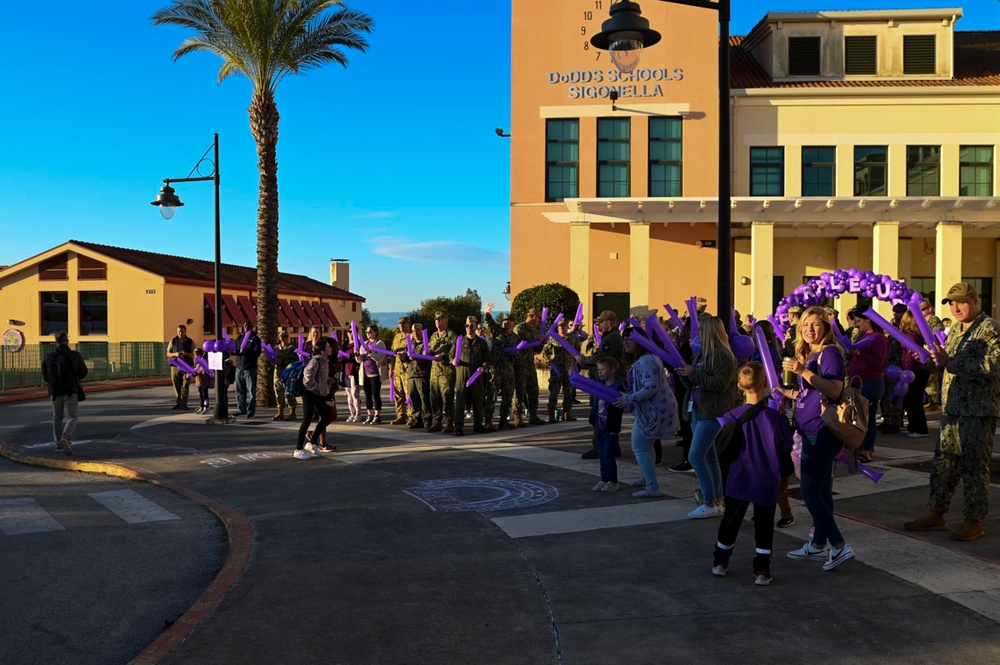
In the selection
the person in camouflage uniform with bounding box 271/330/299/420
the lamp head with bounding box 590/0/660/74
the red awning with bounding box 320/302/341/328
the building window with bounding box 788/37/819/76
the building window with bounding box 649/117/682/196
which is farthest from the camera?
the red awning with bounding box 320/302/341/328

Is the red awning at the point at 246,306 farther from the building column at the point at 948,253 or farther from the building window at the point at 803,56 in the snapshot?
the building column at the point at 948,253

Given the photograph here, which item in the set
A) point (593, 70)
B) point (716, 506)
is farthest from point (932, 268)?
point (716, 506)

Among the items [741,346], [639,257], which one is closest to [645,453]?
[741,346]

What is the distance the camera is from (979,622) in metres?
4.51

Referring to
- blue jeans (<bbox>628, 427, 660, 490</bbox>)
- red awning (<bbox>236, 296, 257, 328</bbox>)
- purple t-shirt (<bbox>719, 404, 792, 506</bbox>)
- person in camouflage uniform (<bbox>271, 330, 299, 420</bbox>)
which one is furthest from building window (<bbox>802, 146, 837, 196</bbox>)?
red awning (<bbox>236, 296, 257, 328</bbox>)

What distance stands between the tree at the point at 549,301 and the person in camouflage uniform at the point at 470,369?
10871 millimetres

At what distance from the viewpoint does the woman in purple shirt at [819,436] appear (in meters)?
5.44

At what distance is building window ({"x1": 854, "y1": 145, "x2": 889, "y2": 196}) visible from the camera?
2855 centimetres

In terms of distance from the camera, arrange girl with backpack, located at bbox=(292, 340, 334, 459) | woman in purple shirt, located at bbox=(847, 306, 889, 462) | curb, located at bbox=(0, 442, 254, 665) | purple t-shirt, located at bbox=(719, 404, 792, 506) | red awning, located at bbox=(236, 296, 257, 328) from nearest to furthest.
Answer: curb, located at bbox=(0, 442, 254, 665), purple t-shirt, located at bbox=(719, 404, 792, 506), woman in purple shirt, located at bbox=(847, 306, 889, 462), girl with backpack, located at bbox=(292, 340, 334, 459), red awning, located at bbox=(236, 296, 257, 328)

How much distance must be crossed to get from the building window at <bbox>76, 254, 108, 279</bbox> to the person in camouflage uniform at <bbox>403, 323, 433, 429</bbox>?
32407mm

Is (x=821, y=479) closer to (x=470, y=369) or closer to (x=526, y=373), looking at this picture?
(x=470, y=369)

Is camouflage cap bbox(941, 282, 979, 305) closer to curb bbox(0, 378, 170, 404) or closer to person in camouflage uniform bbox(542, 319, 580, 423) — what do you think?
person in camouflage uniform bbox(542, 319, 580, 423)

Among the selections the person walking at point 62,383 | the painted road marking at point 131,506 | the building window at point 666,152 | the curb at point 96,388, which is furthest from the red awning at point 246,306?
the painted road marking at point 131,506

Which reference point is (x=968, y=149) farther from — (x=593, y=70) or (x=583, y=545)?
(x=583, y=545)
